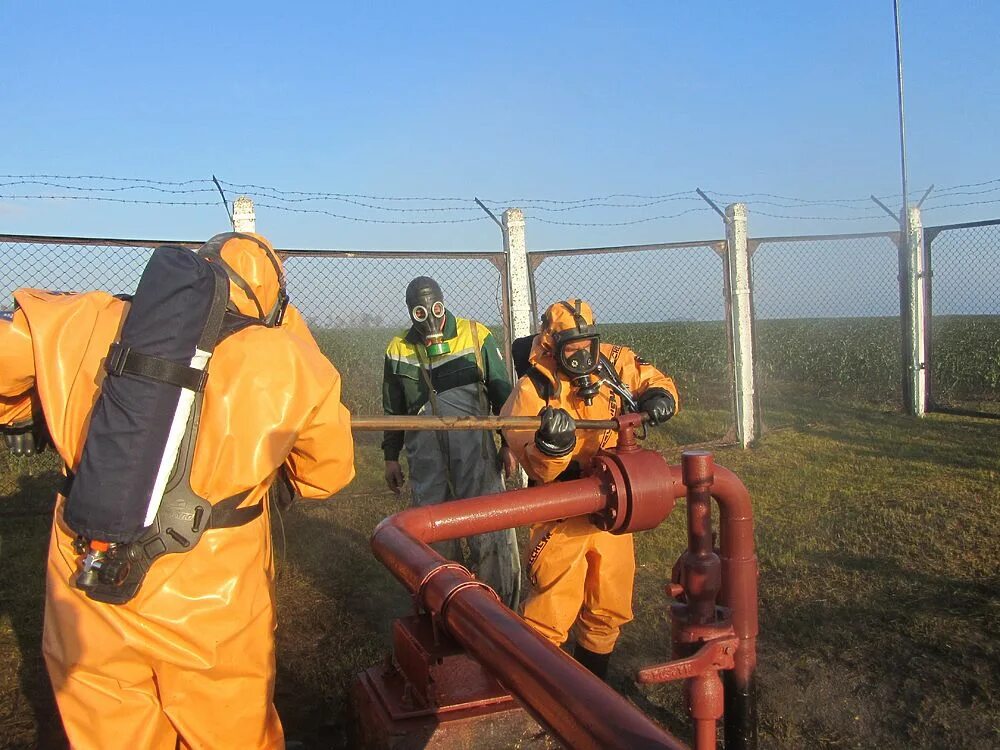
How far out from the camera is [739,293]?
8.36 m

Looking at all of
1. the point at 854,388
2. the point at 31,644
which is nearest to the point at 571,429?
the point at 31,644

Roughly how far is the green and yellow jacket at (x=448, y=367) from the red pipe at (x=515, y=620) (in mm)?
2841

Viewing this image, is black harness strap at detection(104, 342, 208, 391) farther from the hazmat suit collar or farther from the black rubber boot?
the hazmat suit collar

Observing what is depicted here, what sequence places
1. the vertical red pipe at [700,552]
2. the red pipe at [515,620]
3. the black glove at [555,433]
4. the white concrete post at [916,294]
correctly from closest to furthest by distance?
the red pipe at [515,620] < the vertical red pipe at [700,552] < the black glove at [555,433] < the white concrete post at [916,294]

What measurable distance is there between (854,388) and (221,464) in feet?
51.1

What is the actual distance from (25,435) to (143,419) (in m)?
→ 0.65

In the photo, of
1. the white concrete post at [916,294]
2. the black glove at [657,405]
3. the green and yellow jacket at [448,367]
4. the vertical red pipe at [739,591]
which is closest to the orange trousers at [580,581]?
the black glove at [657,405]

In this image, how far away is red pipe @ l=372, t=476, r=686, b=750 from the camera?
2.76ft

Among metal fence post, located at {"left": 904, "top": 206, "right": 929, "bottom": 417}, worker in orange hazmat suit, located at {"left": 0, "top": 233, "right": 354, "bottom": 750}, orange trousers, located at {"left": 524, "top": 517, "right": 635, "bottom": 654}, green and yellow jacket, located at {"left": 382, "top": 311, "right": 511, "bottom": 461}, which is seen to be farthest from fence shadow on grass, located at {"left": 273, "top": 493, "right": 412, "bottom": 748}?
metal fence post, located at {"left": 904, "top": 206, "right": 929, "bottom": 417}

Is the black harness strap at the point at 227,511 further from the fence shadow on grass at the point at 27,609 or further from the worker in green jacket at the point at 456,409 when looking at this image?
the worker in green jacket at the point at 456,409

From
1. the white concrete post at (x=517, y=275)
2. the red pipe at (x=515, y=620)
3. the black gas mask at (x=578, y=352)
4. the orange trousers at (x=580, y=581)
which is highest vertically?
the white concrete post at (x=517, y=275)

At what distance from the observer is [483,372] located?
15.5ft

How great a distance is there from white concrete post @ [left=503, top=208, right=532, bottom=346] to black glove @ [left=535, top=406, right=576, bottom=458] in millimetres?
3765

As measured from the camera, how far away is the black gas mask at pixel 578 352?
355 centimetres
